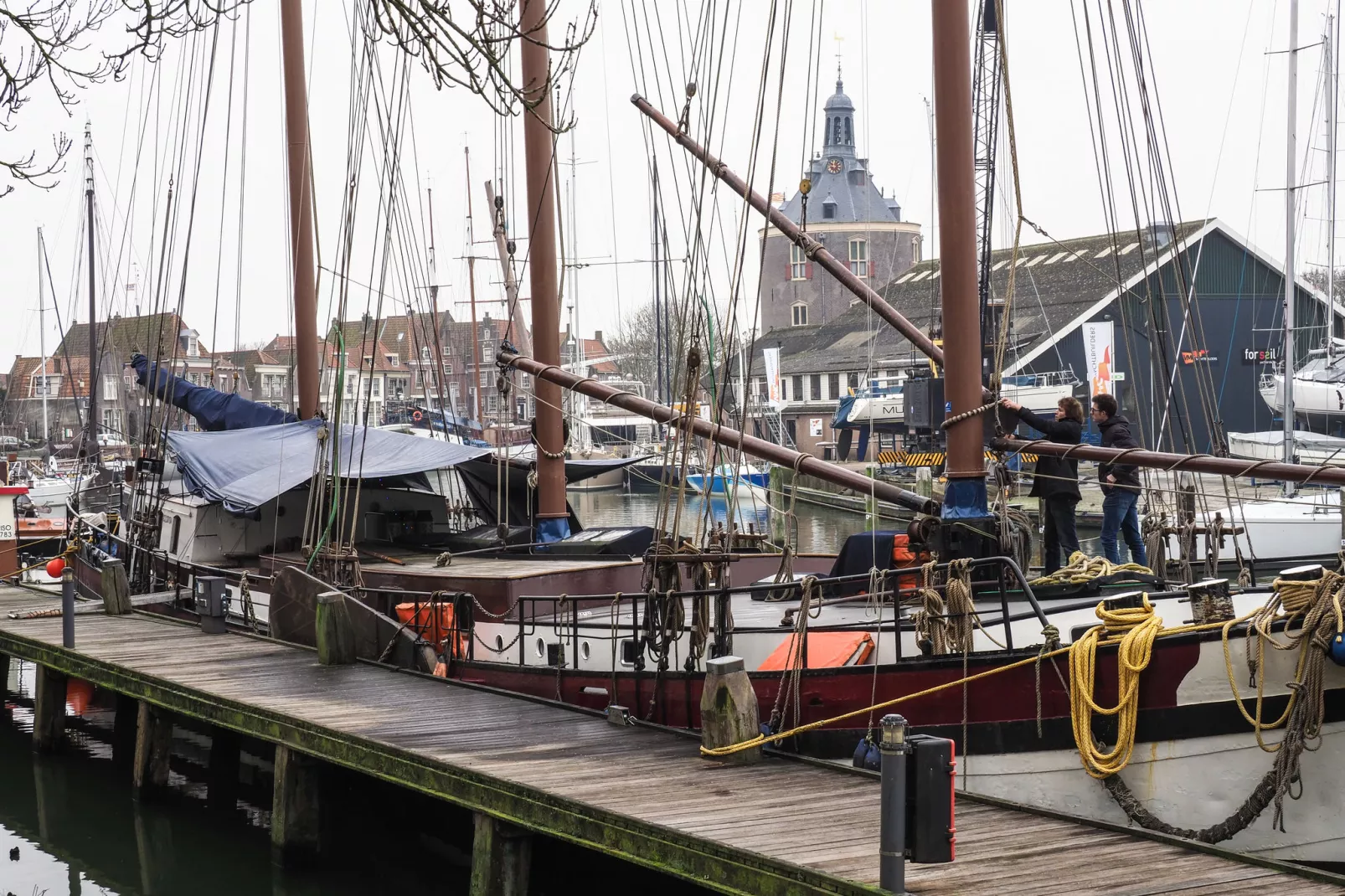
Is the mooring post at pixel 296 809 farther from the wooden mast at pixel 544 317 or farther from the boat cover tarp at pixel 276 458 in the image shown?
the wooden mast at pixel 544 317

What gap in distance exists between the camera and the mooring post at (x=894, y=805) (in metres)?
6.27

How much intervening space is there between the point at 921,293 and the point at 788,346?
15998 millimetres

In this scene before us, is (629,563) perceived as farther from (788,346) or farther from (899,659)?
(788,346)

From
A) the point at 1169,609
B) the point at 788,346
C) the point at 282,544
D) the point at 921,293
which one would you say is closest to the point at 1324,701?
the point at 1169,609

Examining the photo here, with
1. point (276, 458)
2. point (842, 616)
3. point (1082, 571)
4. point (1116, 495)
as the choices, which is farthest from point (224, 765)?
point (1116, 495)

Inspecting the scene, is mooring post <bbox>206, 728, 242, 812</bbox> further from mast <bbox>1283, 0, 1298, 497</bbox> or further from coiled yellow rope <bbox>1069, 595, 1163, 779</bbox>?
mast <bbox>1283, 0, 1298, 497</bbox>

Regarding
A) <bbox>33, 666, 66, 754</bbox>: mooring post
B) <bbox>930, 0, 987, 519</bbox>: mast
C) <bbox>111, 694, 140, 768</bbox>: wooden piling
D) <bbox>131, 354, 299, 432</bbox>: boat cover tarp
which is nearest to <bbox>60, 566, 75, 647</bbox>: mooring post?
<bbox>33, 666, 66, 754</bbox>: mooring post

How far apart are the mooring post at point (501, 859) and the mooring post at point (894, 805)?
3.30m

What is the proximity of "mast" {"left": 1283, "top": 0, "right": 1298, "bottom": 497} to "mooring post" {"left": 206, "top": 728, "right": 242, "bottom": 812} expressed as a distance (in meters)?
21.9

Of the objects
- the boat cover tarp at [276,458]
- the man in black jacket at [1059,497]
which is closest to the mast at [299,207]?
the boat cover tarp at [276,458]

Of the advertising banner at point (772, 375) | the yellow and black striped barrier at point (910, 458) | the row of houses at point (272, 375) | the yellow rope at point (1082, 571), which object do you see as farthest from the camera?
the row of houses at point (272, 375)

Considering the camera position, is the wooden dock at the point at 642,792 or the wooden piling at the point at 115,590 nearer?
the wooden dock at the point at 642,792

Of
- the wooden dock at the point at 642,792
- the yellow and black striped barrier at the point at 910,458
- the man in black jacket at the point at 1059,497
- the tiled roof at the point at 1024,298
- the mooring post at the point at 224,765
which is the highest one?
the tiled roof at the point at 1024,298

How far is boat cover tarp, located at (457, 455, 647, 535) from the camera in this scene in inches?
746
